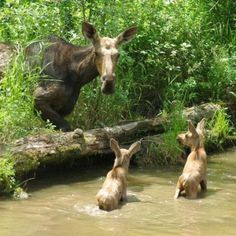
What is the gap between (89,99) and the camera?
10422 millimetres

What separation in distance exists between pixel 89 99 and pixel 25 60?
1404mm

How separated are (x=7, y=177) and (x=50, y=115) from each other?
2131 mm

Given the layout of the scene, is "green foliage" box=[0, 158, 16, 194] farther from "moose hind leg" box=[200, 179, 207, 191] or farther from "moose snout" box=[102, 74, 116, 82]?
"moose hind leg" box=[200, 179, 207, 191]

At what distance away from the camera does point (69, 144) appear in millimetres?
8484

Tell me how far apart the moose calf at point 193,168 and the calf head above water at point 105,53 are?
1.28m

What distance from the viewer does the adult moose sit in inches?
358

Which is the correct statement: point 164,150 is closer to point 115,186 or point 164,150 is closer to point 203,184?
point 203,184

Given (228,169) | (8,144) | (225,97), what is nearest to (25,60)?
(8,144)

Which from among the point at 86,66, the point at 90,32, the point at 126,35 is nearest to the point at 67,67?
the point at 86,66

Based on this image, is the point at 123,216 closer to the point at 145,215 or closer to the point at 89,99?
the point at 145,215

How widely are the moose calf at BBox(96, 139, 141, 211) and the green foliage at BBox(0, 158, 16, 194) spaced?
111cm

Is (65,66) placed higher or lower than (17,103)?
higher

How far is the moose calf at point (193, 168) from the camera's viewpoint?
755 cm

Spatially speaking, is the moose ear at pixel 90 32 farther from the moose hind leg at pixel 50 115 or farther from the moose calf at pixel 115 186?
the moose calf at pixel 115 186
